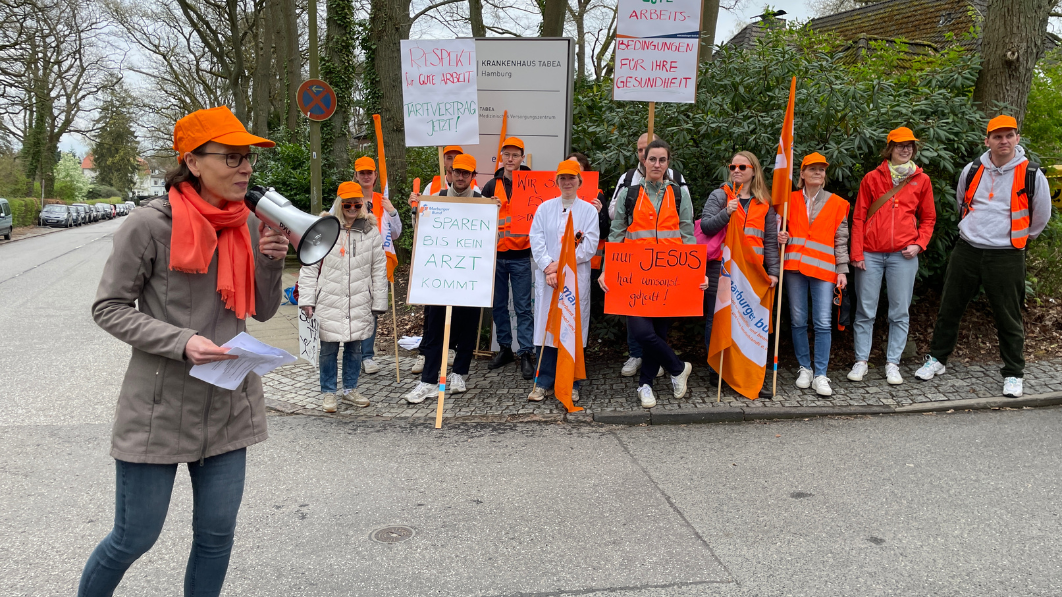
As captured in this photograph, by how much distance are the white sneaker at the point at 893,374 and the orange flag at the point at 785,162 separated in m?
1.69

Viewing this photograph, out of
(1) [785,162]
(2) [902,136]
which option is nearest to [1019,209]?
(2) [902,136]

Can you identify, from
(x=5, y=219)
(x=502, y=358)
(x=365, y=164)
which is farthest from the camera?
(x=5, y=219)

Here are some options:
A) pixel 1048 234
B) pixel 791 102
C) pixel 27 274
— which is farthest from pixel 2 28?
pixel 1048 234

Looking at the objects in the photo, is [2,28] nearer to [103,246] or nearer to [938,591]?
[103,246]

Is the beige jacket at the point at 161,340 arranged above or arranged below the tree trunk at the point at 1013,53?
below

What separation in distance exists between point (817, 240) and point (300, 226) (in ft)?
15.7

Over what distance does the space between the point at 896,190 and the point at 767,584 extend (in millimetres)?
3982

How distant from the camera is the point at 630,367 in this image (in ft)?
21.9

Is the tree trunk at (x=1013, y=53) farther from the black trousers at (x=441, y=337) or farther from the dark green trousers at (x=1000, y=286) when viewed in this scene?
the black trousers at (x=441, y=337)

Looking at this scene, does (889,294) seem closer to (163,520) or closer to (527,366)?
(527,366)

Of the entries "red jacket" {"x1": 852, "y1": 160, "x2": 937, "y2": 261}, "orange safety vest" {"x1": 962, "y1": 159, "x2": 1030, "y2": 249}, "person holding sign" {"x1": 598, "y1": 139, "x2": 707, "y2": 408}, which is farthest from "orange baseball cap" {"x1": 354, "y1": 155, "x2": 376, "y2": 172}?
"orange safety vest" {"x1": 962, "y1": 159, "x2": 1030, "y2": 249}

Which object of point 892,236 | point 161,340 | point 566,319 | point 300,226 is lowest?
point 566,319

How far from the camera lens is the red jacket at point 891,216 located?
19.4ft

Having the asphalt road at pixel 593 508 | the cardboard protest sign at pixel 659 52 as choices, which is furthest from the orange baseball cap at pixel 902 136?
the asphalt road at pixel 593 508
